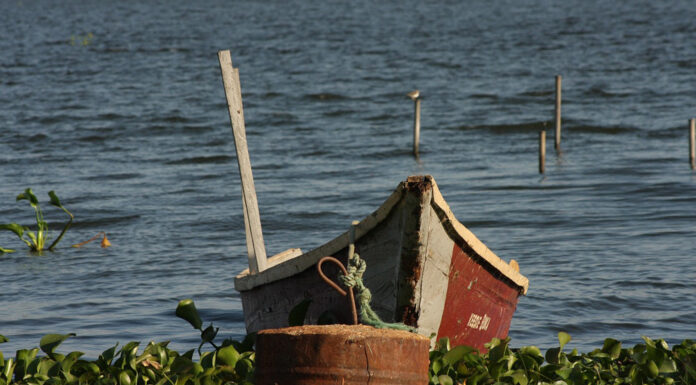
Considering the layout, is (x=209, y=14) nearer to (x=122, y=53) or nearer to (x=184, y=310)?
(x=122, y=53)

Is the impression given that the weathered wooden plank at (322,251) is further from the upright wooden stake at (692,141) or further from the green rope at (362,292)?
the upright wooden stake at (692,141)

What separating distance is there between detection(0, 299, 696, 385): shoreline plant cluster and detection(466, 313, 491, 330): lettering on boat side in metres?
1.09

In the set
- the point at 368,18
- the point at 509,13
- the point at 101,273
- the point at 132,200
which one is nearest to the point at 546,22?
the point at 509,13

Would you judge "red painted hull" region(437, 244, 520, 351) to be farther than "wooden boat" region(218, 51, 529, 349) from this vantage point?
Yes

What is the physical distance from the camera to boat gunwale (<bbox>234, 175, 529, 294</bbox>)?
5.93 metres

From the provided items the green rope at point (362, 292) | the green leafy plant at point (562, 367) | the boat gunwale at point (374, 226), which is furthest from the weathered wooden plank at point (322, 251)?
the green leafy plant at point (562, 367)

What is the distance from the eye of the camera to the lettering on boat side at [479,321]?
6.78 m

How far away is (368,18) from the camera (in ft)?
212

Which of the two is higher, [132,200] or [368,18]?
[368,18]

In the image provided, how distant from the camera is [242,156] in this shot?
8.05 m

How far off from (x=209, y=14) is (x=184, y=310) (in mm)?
67586

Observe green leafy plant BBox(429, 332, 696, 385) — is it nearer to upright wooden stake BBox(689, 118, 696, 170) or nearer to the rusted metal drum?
the rusted metal drum

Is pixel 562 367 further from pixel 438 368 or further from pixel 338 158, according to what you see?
pixel 338 158

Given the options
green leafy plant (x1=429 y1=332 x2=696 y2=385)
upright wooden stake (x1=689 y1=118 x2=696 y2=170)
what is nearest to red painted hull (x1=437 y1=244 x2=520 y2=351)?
green leafy plant (x1=429 y1=332 x2=696 y2=385)
